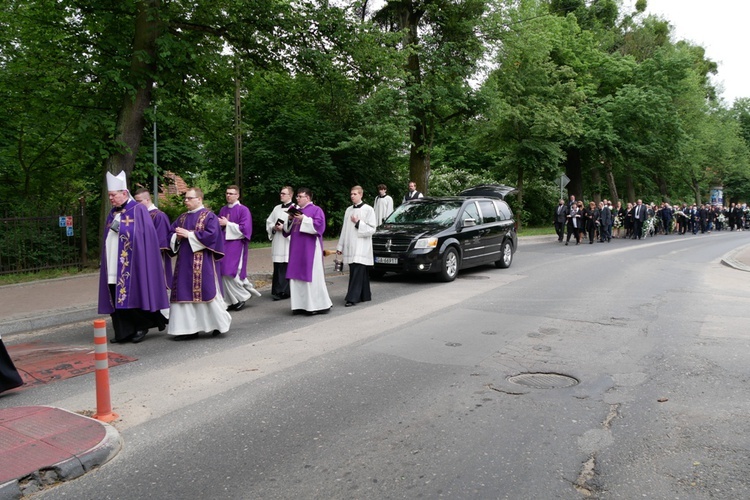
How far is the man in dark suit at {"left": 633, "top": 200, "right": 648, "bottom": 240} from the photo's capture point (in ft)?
99.3

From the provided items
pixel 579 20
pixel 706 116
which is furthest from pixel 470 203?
pixel 706 116

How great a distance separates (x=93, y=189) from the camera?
747 inches

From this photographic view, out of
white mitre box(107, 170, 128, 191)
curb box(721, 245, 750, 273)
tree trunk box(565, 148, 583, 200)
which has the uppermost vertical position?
tree trunk box(565, 148, 583, 200)

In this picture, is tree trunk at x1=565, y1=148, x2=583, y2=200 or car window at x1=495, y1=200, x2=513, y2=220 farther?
tree trunk at x1=565, y1=148, x2=583, y2=200

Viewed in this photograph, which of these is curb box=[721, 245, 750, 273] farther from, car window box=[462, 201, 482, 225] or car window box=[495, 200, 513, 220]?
car window box=[462, 201, 482, 225]

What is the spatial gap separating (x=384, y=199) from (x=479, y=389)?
34.6 ft

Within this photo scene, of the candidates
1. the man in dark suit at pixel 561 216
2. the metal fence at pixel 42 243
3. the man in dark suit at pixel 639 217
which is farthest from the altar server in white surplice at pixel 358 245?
the man in dark suit at pixel 639 217

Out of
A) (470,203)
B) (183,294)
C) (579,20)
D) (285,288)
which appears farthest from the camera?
(579,20)

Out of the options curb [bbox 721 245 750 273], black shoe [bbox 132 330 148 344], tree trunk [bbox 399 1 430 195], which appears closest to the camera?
black shoe [bbox 132 330 148 344]

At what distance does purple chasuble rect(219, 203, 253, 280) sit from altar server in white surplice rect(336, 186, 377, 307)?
5.09 feet

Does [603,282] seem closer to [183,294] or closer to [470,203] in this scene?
[470,203]

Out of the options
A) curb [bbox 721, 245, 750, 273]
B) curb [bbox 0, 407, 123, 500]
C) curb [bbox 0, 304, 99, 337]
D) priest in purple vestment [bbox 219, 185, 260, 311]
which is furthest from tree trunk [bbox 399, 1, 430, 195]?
curb [bbox 0, 407, 123, 500]

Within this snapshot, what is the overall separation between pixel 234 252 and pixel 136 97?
4.92 metres

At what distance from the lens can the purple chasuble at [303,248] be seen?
9.24 meters
